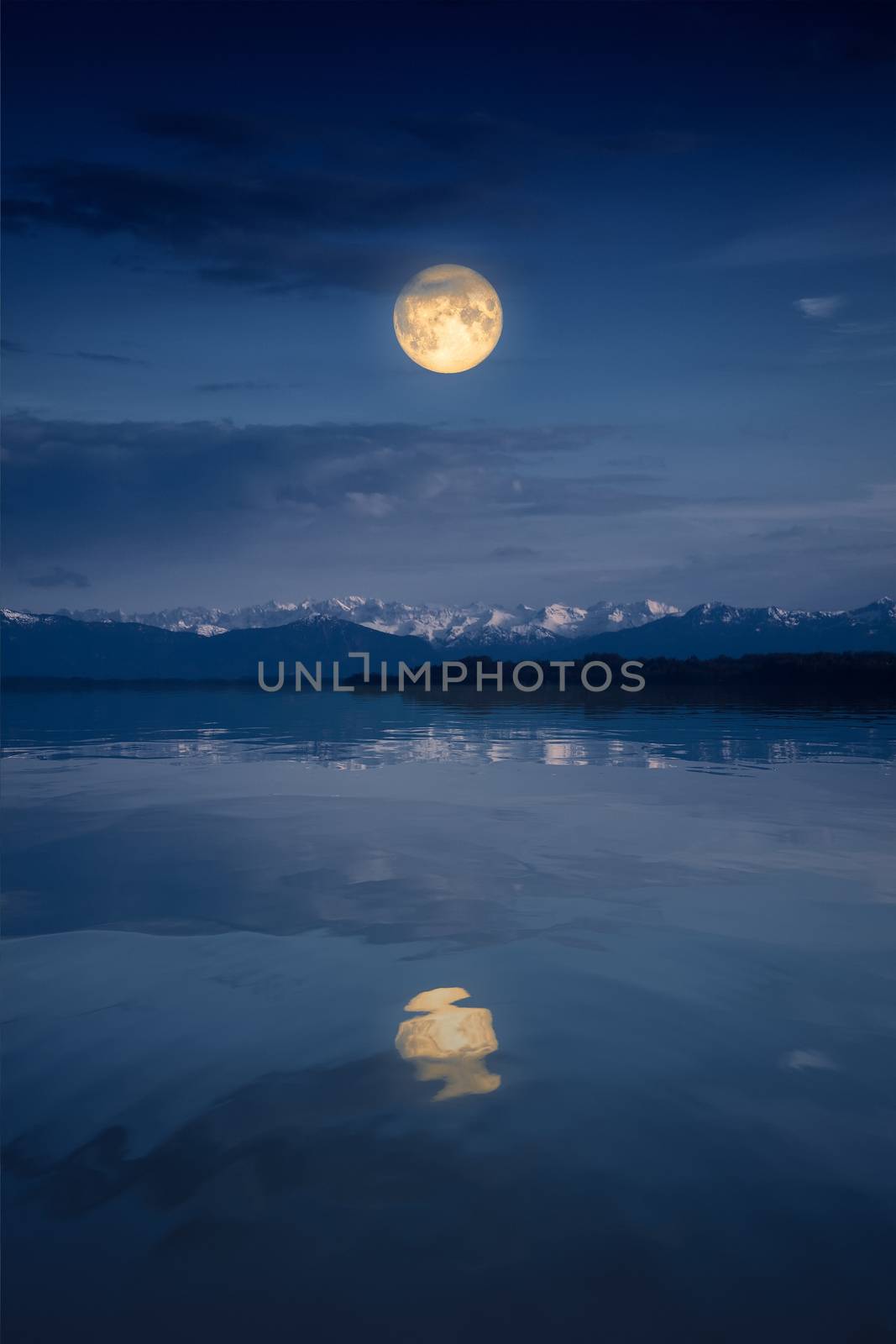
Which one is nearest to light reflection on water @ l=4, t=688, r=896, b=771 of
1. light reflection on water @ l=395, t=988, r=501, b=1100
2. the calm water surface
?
the calm water surface

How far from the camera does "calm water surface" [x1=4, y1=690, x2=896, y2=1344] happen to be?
576 cm

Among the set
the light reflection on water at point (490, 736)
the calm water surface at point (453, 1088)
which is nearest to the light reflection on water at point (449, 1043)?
the calm water surface at point (453, 1088)

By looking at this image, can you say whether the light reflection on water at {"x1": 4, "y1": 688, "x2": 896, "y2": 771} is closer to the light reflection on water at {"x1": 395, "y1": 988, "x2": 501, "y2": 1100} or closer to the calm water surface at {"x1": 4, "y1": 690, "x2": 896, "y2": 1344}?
the calm water surface at {"x1": 4, "y1": 690, "x2": 896, "y2": 1344}

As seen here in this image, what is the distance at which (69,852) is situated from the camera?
19.4 meters

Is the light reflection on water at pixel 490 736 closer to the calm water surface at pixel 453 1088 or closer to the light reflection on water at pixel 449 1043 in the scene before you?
the calm water surface at pixel 453 1088

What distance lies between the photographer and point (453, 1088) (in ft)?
27.3

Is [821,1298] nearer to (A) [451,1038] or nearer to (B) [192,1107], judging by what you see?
(A) [451,1038]

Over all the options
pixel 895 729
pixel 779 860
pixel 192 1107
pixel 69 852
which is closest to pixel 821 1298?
pixel 192 1107

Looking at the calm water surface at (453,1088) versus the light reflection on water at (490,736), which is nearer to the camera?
the calm water surface at (453,1088)

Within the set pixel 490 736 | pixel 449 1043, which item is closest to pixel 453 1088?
pixel 449 1043

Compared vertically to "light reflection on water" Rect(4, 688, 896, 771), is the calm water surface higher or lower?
lower

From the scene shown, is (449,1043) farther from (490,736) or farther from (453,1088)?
(490,736)

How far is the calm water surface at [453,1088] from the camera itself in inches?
227

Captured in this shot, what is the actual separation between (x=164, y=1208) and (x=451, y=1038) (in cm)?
374
